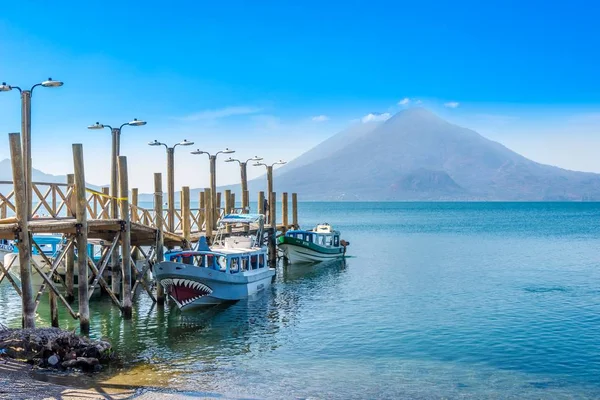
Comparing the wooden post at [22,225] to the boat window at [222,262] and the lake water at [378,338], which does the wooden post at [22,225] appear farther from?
the boat window at [222,262]

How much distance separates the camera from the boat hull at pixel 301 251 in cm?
4850

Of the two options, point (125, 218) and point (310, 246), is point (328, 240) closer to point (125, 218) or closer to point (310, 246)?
point (310, 246)

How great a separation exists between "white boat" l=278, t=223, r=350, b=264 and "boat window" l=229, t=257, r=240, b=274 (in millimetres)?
17367

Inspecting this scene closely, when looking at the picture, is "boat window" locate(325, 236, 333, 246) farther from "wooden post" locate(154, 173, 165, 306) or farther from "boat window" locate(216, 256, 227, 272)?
"wooden post" locate(154, 173, 165, 306)

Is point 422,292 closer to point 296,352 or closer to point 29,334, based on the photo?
point 296,352

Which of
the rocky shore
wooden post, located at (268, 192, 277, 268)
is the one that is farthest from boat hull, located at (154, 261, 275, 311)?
wooden post, located at (268, 192, 277, 268)

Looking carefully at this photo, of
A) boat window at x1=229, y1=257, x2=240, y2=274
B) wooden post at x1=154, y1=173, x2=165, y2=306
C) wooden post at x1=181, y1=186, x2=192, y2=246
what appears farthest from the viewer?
wooden post at x1=181, y1=186, x2=192, y2=246

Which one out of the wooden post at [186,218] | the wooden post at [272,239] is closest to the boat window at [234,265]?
the wooden post at [186,218]

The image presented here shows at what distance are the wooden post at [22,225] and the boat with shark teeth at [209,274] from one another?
29.0 feet

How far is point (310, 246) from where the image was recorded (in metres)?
49.4

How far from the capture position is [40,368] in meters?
17.1

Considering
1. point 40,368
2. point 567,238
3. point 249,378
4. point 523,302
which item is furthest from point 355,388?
point 567,238

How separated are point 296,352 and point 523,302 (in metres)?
14.4

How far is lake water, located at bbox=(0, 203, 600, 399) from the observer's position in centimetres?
1797
